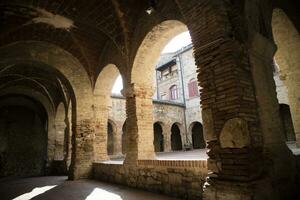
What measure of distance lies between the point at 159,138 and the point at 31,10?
15762 millimetres

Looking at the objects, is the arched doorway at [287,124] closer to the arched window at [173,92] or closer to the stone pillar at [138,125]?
the arched window at [173,92]

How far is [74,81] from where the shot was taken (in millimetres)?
9805

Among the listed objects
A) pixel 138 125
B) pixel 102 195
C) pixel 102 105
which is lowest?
pixel 102 195

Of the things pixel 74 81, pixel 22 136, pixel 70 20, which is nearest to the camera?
pixel 70 20

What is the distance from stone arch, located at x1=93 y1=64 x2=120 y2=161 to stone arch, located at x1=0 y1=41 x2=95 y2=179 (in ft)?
0.84

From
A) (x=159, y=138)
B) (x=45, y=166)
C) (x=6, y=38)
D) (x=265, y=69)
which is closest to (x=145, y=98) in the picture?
(x=265, y=69)

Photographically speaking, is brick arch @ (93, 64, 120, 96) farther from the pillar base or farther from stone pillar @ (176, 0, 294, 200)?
the pillar base

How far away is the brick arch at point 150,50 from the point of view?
253 inches

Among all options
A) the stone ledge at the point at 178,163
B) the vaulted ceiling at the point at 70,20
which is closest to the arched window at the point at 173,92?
the vaulted ceiling at the point at 70,20

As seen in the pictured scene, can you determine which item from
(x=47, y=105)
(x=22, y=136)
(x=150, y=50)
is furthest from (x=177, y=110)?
(x=150, y=50)

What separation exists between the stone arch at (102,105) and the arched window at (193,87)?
38.8 ft

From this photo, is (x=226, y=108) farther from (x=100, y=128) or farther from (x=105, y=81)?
(x=100, y=128)

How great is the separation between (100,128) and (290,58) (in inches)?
296

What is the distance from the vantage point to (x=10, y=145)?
16594 mm
